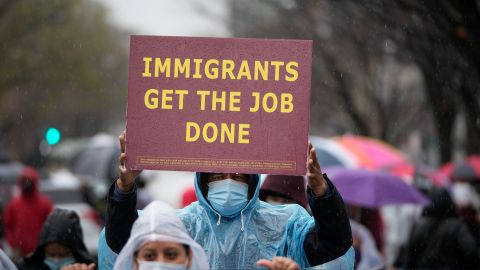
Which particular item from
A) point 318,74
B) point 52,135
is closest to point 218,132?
point 52,135

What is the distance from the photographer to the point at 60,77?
4359cm

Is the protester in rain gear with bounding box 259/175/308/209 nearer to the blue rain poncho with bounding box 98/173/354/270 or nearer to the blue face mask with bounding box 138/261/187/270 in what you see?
the blue rain poncho with bounding box 98/173/354/270

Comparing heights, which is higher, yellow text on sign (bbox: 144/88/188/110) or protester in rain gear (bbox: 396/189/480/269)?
yellow text on sign (bbox: 144/88/188/110)

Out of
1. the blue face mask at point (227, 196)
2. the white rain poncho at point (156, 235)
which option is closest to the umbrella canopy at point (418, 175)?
the blue face mask at point (227, 196)

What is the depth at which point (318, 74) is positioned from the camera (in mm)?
27703

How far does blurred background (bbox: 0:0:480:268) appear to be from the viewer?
13.5 m

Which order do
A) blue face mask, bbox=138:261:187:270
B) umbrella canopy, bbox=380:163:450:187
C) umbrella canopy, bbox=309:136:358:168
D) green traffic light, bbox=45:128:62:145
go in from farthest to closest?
green traffic light, bbox=45:128:62:145 → umbrella canopy, bbox=380:163:450:187 → umbrella canopy, bbox=309:136:358:168 → blue face mask, bbox=138:261:187:270

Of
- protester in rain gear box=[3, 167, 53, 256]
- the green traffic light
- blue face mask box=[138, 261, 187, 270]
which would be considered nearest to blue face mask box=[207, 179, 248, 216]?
blue face mask box=[138, 261, 187, 270]

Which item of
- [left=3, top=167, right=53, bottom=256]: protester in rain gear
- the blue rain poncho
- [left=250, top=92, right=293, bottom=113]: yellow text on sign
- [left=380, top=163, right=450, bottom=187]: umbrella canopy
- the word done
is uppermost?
[left=250, top=92, right=293, bottom=113]: yellow text on sign

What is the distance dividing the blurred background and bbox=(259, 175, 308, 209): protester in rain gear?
343 centimetres

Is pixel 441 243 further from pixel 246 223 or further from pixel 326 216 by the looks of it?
pixel 326 216

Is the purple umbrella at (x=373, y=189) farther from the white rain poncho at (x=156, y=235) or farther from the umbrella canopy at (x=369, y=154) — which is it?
the white rain poncho at (x=156, y=235)

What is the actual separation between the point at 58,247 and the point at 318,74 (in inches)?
854

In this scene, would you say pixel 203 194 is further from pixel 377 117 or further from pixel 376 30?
pixel 377 117
